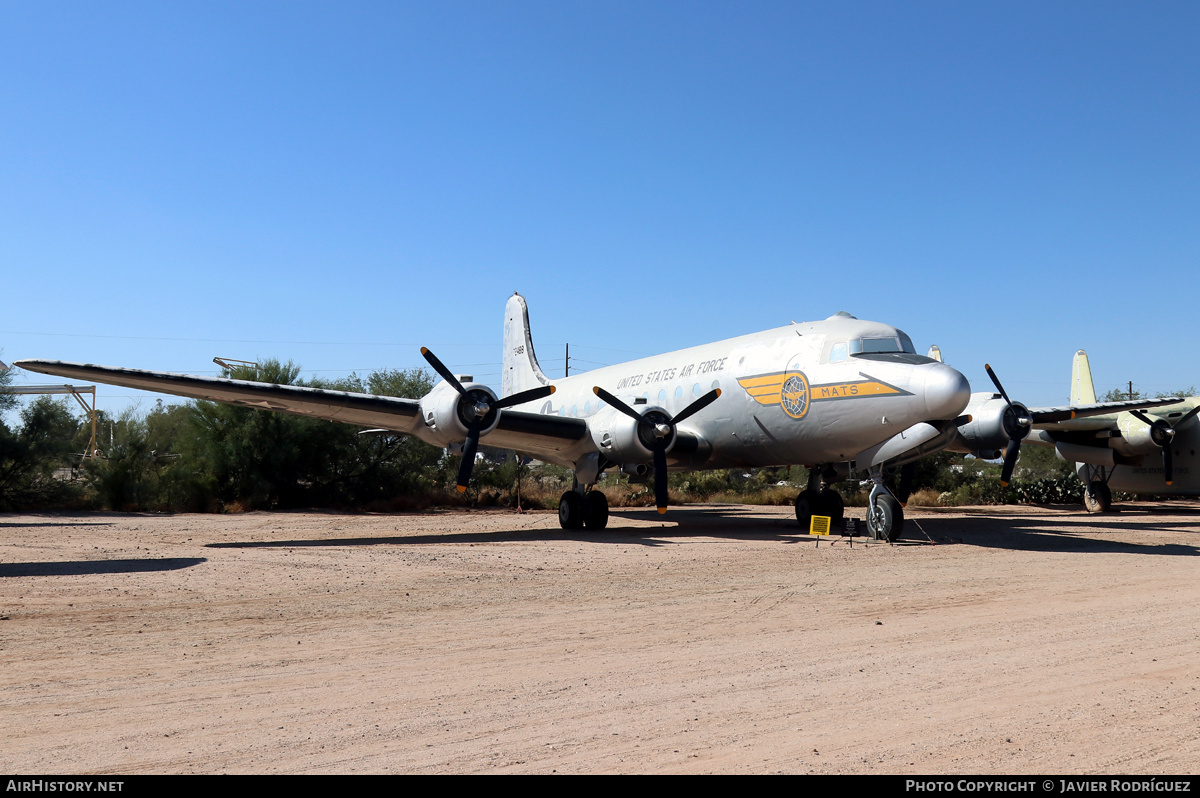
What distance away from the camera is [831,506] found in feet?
63.6

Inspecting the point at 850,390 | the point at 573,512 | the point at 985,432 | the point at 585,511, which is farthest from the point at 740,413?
the point at 985,432

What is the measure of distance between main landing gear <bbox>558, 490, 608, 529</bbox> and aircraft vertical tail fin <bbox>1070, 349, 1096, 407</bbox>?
2270 cm

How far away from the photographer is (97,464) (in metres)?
28.4

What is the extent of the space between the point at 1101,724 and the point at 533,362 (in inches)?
928

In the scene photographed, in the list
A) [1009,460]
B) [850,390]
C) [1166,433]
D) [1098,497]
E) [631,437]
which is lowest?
[1098,497]

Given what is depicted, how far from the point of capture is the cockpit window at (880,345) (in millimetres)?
15531

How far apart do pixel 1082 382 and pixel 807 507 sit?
61.2 ft

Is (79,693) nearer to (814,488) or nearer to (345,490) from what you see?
(814,488)

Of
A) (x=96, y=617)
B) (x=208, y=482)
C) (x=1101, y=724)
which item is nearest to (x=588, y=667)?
(x=1101, y=724)

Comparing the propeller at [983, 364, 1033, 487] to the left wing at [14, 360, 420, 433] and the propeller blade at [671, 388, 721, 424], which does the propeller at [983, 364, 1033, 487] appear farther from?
the left wing at [14, 360, 420, 433]

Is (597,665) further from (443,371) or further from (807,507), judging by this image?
(807,507)

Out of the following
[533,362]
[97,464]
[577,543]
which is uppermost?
[533,362]

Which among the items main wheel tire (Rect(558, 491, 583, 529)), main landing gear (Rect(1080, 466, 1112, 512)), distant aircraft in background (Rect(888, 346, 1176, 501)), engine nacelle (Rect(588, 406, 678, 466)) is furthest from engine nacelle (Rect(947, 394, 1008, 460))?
main landing gear (Rect(1080, 466, 1112, 512))

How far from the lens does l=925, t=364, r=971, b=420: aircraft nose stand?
45.8ft
